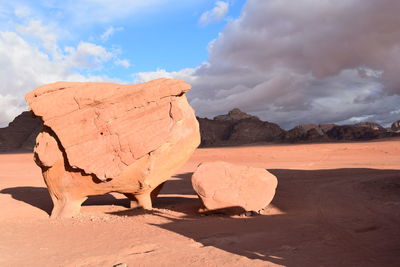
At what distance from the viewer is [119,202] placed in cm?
1265

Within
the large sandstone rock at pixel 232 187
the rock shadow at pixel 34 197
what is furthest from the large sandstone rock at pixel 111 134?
the rock shadow at pixel 34 197

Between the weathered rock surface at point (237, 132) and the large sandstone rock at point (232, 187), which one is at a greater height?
the weathered rock surface at point (237, 132)

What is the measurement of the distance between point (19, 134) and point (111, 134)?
5529 centimetres

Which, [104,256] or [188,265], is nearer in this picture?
[188,265]

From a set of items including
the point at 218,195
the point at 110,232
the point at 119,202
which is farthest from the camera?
the point at 119,202

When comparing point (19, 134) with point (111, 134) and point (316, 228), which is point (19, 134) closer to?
point (111, 134)

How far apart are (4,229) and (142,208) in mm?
3768

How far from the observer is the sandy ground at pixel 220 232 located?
5.70 metres

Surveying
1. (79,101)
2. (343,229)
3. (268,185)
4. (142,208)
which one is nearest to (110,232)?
(142,208)

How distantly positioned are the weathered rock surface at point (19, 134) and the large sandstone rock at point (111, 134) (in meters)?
48.1

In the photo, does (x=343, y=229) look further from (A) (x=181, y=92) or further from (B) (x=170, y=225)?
(A) (x=181, y=92)

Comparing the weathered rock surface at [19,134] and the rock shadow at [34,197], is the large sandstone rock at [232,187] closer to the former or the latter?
the rock shadow at [34,197]

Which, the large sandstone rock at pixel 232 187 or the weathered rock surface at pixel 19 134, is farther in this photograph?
the weathered rock surface at pixel 19 134

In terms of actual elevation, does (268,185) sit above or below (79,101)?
below
